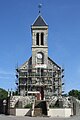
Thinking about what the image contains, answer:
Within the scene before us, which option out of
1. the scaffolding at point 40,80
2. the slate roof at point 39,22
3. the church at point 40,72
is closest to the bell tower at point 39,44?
the church at point 40,72

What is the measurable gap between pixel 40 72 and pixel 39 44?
6.37 m

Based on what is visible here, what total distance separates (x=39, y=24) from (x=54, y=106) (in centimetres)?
2553

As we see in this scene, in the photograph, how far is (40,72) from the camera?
7631 centimetres

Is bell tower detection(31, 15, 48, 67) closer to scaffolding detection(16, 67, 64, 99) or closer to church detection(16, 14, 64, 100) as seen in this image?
church detection(16, 14, 64, 100)

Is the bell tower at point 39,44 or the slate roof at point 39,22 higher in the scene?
the slate roof at point 39,22

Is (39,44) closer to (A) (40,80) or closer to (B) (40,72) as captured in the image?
(B) (40,72)

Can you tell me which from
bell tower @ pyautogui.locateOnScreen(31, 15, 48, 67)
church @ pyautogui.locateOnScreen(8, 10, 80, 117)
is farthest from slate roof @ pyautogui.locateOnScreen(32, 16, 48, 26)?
bell tower @ pyautogui.locateOnScreen(31, 15, 48, 67)

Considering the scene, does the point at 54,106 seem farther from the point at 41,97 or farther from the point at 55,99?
the point at 41,97

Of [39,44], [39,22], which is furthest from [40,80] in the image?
[39,22]

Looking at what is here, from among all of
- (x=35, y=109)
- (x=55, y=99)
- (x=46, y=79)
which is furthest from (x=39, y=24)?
(x=35, y=109)

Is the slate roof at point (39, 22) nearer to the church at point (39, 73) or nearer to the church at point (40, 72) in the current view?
the church at point (39, 73)

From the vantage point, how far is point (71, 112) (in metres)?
58.7

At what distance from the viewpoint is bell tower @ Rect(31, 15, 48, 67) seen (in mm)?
77188

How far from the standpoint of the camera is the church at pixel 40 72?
75.3 m
